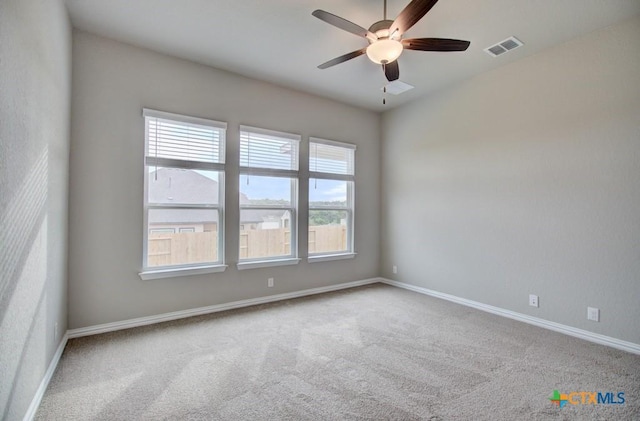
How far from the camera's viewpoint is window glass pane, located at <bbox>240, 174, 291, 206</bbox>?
4145 millimetres

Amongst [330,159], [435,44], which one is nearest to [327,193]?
[330,159]

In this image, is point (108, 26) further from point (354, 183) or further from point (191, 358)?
point (354, 183)

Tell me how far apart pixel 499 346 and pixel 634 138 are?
2340 millimetres

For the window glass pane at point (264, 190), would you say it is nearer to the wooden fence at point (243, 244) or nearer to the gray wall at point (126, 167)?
the gray wall at point (126, 167)

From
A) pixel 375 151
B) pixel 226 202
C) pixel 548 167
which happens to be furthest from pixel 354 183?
pixel 548 167

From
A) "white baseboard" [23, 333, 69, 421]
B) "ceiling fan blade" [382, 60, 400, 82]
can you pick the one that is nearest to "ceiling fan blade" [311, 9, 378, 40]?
"ceiling fan blade" [382, 60, 400, 82]

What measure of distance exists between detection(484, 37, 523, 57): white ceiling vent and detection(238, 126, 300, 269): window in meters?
2.64

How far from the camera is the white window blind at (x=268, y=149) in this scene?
13.5 feet

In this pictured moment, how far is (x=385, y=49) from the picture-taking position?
2420 millimetres

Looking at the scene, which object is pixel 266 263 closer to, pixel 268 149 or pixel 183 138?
pixel 268 149

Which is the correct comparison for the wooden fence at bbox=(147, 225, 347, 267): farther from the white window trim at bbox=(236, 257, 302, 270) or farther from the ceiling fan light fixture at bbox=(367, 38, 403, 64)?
the ceiling fan light fixture at bbox=(367, 38, 403, 64)

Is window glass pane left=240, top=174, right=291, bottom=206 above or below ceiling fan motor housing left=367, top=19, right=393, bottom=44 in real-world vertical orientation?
below

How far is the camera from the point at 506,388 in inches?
88.0

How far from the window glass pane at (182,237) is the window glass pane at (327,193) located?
1.56 metres
